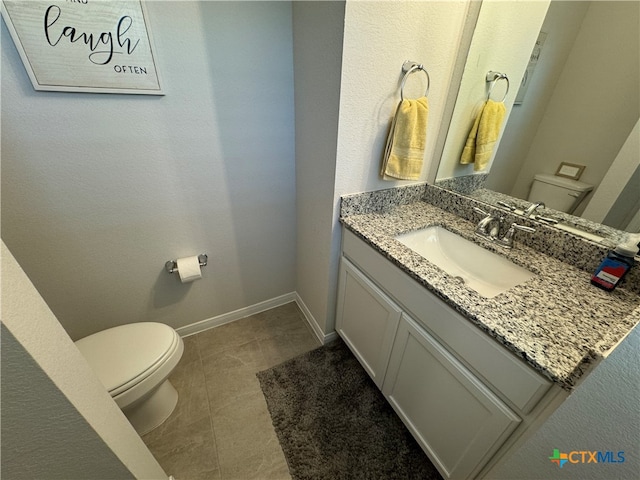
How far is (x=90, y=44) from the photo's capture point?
872 mm

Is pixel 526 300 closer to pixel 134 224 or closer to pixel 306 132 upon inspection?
pixel 306 132

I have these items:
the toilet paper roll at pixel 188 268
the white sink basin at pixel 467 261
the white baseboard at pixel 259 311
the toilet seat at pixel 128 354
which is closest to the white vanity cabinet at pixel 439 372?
the white sink basin at pixel 467 261

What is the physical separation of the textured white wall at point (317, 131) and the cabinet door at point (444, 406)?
550 millimetres

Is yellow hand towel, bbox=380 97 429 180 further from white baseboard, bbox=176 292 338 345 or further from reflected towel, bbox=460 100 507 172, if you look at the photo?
white baseboard, bbox=176 292 338 345

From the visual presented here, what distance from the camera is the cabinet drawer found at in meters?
0.63

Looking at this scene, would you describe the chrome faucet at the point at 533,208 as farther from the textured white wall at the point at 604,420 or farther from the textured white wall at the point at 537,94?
the textured white wall at the point at 604,420

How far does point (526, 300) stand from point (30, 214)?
1856mm

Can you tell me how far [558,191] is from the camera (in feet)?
3.14

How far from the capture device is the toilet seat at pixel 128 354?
97 centimetres

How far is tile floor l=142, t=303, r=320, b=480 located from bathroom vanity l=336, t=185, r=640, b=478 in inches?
23.4

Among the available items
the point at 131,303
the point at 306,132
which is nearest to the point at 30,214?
the point at 131,303

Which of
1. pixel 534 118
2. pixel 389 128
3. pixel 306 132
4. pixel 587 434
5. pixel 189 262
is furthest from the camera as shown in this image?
pixel 189 262

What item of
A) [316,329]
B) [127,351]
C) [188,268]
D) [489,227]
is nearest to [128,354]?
[127,351]

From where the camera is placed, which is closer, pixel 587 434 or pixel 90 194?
pixel 587 434
